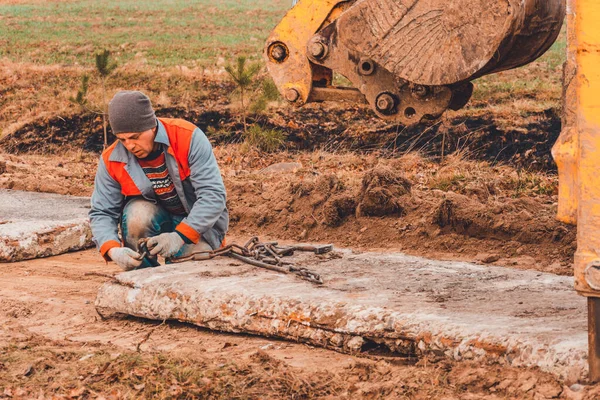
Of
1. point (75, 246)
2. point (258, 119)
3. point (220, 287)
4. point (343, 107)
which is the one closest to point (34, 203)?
point (75, 246)

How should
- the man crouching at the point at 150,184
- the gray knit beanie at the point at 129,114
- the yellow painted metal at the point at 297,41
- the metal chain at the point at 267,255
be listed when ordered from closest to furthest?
the gray knit beanie at the point at 129,114 → the man crouching at the point at 150,184 → the metal chain at the point at 267,255 → the yellow painted metal at the point at 297,41

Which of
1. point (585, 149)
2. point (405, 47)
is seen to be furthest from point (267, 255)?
point (585, 149)

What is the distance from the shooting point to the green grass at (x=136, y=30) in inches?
1011

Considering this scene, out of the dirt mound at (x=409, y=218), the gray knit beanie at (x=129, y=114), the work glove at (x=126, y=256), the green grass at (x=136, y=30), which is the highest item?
the green grass at (x=136, y=30)

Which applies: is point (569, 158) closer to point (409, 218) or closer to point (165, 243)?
point (165, 243)

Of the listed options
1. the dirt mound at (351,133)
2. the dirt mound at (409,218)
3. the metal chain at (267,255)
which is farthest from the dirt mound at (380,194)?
the dirt mound at (351,133)

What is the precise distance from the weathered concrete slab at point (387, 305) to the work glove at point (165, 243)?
0.45 feet

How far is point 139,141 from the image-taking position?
5.14m

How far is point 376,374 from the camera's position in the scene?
12.7 ft

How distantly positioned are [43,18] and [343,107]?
23139mm

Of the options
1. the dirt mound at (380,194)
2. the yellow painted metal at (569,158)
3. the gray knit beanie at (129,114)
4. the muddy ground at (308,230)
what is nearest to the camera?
the yellow painted metal at (569,158)

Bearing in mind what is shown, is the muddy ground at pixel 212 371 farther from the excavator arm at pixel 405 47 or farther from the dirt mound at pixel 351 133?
the dirt mound at pixel 351 133

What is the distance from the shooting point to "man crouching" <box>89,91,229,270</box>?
514 centimetres

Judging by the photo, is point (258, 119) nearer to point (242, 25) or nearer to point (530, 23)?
point (530, 23)
